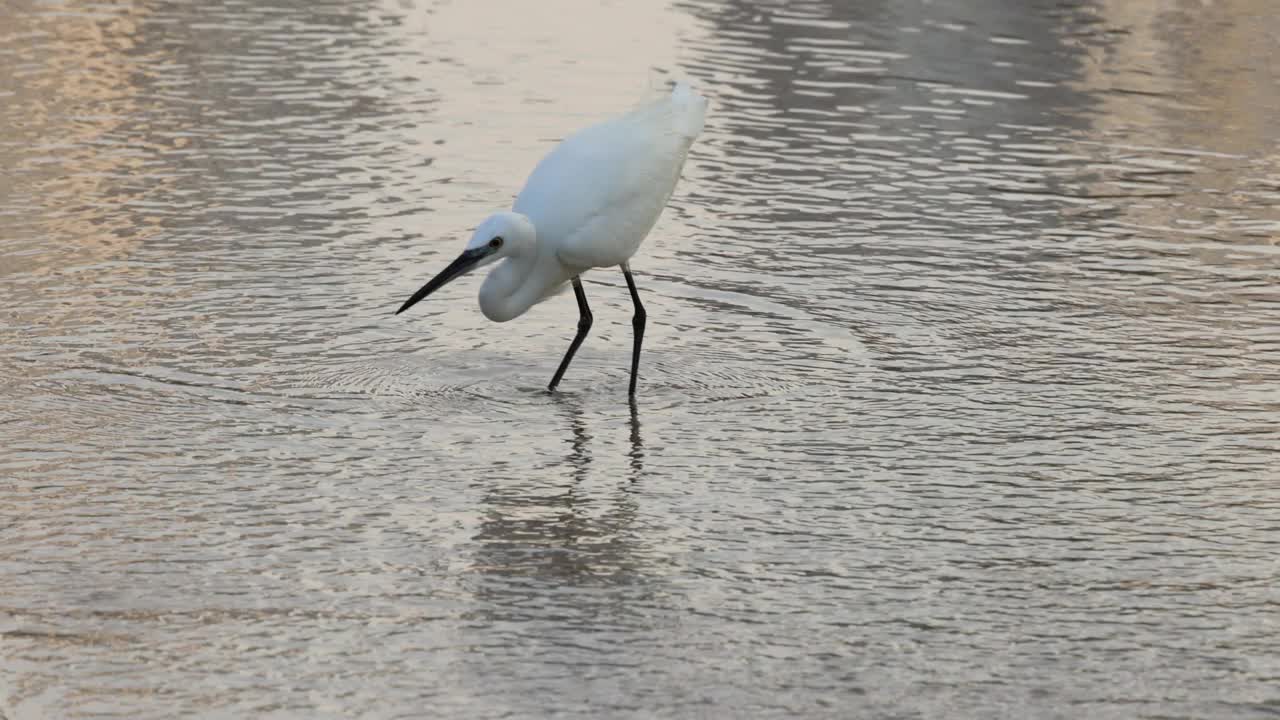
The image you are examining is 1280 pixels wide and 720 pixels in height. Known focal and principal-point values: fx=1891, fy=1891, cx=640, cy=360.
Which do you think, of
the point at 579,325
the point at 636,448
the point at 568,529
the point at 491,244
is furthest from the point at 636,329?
the point at 568,529

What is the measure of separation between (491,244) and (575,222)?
0.36m

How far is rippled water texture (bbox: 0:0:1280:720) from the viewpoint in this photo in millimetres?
4867

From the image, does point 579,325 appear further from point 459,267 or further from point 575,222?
point 459,267

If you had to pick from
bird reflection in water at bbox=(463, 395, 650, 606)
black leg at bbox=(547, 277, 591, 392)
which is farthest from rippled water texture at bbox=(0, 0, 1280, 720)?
black leg at bbox=(547, 277, 591, 392)

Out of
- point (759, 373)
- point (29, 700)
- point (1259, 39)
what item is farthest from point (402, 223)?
point (1259, 39)

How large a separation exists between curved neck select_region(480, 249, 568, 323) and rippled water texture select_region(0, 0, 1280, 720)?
0.34m

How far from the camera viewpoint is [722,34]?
16281 mm

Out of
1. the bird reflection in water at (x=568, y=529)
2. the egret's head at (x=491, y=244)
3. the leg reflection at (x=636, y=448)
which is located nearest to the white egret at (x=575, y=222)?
the egret's head at (x=491, y=244)

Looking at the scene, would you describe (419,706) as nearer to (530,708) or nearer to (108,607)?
(530,708)

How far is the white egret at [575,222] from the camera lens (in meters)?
7.03

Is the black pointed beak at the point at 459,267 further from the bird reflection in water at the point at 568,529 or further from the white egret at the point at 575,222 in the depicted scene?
the bird reflection in water at the point at 568,529

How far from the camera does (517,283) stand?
23.5ft

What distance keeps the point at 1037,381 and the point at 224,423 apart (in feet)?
10.3

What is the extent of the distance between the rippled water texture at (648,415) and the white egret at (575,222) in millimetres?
388
